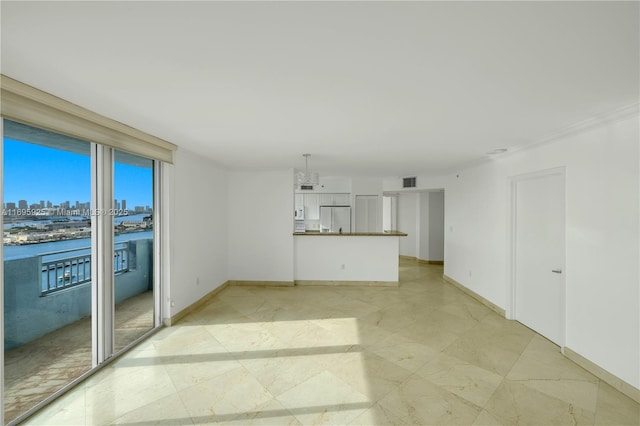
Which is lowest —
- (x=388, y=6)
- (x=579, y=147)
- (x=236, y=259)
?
(x=236, y=259)

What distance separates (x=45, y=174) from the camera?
225 centimetres

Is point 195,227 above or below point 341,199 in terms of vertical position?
below

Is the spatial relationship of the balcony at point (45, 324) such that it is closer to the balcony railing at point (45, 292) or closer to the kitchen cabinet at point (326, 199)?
the balcony railing at point (45, 292)

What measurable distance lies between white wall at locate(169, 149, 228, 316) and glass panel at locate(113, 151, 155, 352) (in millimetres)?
260

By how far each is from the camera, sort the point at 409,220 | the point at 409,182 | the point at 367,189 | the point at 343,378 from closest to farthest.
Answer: the point at 343,378 → the point at 409,182 → the point at 367,189 → the point at 409,220

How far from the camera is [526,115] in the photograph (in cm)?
251

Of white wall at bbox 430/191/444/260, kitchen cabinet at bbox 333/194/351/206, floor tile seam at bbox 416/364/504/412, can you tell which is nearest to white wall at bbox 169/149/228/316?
floor tile seam at bbox 416/364/504/412

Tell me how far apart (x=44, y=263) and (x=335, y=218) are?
264 inches

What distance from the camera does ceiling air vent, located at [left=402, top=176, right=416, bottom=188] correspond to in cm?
748

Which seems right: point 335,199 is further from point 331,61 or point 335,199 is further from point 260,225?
point 331,61

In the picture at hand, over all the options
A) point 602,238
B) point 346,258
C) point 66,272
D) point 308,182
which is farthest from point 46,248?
point 602,238

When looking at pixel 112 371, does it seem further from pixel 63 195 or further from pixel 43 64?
pixel 43 64

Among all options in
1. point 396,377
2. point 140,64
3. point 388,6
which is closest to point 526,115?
point 388,6

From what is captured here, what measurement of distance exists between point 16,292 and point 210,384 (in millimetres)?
1702
